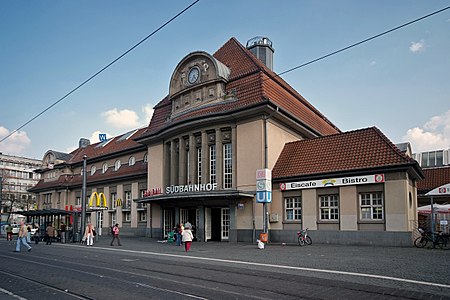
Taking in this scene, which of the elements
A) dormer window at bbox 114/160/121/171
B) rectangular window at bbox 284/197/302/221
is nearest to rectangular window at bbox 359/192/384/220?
rectangular window at bbox 284/197/302/221

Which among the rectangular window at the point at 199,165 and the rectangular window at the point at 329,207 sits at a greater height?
the rectangular window at the point at 199,165

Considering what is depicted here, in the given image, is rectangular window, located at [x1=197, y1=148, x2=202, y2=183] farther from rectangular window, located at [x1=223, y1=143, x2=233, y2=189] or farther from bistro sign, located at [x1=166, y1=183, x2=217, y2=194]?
rectangular window, located at [x1=223, y1=143, x2=233, y2=189]

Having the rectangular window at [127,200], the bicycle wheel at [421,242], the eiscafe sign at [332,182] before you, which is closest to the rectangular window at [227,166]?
the eiscafe sign at [332,182]

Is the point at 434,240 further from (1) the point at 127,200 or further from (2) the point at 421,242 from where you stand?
(1) the point at 127,200

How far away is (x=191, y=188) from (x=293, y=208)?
24.4ft

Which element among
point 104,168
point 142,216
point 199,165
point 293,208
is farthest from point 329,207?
point 104,168

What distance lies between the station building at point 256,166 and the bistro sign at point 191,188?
79mm

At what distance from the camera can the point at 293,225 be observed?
26.3 metres

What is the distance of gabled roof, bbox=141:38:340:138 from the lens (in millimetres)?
28312

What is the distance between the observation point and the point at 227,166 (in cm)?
2967

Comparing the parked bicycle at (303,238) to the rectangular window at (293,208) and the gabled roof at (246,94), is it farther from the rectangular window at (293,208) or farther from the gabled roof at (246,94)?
the gabled roof at (246,94)

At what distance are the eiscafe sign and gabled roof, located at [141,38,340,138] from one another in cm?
529

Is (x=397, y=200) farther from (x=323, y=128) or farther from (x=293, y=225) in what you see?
(x=323, y=128)

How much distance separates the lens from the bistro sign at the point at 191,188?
2861 centimetres
